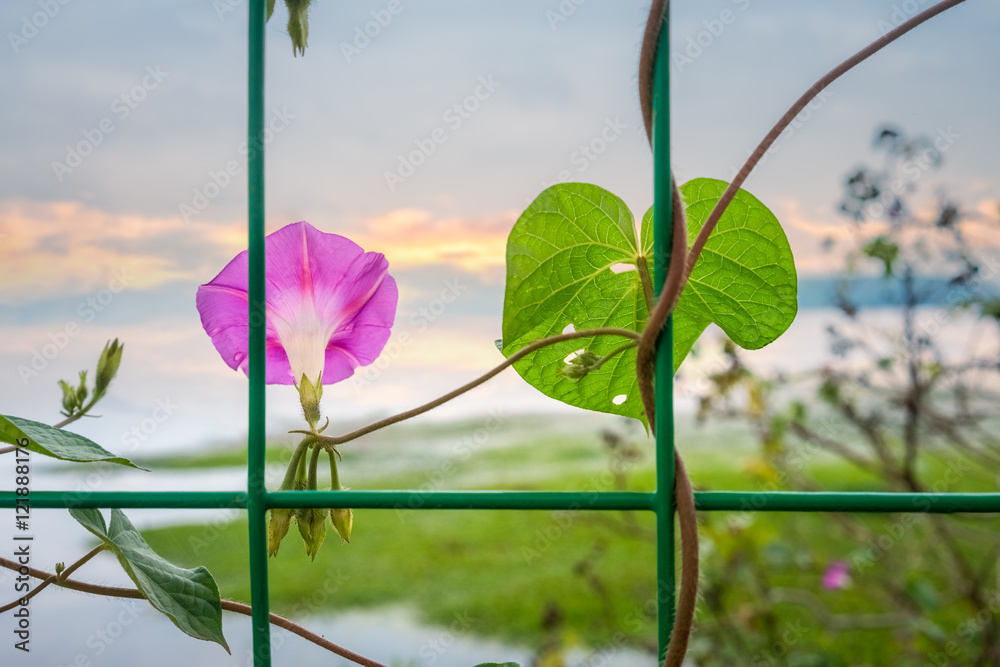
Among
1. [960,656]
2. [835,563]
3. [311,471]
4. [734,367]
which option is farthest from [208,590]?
[835,563]

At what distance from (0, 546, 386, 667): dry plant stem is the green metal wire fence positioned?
19mm

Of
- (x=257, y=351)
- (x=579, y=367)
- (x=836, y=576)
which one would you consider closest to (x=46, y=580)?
(x=257, y=351)

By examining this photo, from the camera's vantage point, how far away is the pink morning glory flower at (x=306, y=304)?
1.17 ft

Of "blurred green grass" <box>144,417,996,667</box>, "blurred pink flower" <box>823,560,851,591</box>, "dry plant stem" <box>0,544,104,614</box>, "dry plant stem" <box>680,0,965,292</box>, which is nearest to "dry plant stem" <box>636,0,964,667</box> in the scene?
"dry plant stem" <box>680,0,965,292</box>

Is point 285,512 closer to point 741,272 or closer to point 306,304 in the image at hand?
point 306,304

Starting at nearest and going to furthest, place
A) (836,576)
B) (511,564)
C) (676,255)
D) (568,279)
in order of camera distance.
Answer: (676,255)
(568,279)
(836,576)
(511,564)

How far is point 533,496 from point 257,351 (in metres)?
0.12

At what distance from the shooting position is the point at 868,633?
301 centimetres

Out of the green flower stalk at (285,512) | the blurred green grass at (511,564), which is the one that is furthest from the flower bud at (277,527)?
the blurred green grass at (511,564)

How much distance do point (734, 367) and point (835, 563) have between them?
0.64m

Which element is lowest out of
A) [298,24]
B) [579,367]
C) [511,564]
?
[511,564]

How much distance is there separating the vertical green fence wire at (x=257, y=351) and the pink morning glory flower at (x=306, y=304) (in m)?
0.05

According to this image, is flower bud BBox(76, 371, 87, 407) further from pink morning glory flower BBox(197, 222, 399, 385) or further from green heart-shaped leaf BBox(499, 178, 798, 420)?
green heart-shaped leaf BBox(499, 178, 798, 420)

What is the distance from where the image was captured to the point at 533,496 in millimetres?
280
